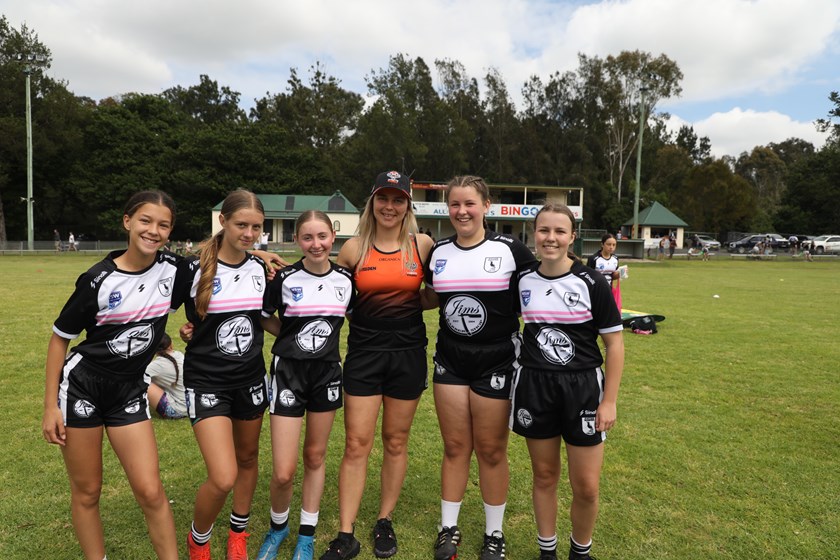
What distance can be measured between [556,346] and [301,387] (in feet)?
4.86

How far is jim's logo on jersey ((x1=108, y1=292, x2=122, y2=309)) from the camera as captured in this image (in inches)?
106

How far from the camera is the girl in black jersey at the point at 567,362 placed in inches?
114

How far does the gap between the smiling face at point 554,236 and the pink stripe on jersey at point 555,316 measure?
0.96 feet

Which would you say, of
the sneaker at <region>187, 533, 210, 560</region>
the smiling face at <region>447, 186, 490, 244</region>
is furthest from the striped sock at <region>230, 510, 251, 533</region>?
the smiling face at <region>447, 186, 490, 244</region>

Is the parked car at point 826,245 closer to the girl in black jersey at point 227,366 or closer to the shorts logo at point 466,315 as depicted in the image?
the shorts logo at point 466,315

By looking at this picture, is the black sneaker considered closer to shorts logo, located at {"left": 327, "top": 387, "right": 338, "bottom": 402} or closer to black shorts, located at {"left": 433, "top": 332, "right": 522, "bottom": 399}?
shorts logo, located at {"left": 327, "top": 387, "right": 338, "bottom": 402}

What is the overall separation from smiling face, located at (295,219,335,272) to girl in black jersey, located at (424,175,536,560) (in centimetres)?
66

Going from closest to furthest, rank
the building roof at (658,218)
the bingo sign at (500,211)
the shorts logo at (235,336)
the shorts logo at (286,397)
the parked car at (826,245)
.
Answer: the shorts logo at (235,336) < the shorts logo at (286,397) < the bingo sign at (500,211) < the parked car at (826,245) < the building roof at (658,218)

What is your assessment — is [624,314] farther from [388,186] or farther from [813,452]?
[388,186]

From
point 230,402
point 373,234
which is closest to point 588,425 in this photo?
point 373,234

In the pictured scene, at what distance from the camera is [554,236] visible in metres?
2.90

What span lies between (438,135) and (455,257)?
51.6m

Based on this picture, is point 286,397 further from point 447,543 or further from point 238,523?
point 447,543

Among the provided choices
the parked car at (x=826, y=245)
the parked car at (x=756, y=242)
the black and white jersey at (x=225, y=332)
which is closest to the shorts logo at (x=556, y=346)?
the black and white jersey at (x=225, y=332)
